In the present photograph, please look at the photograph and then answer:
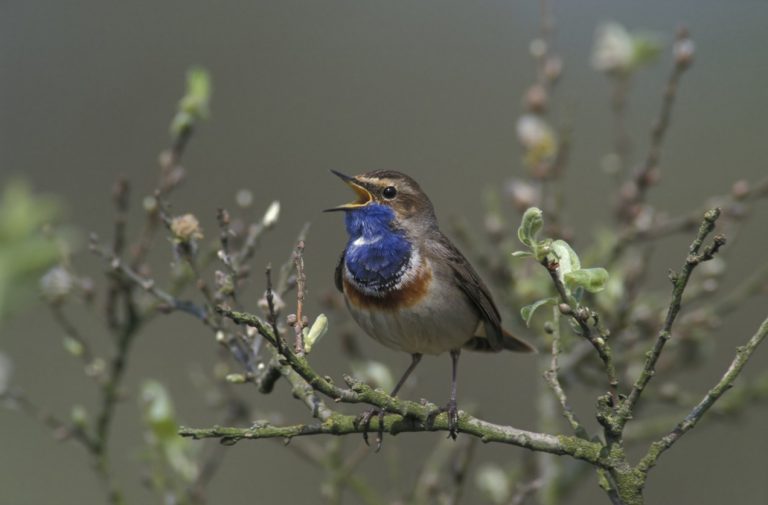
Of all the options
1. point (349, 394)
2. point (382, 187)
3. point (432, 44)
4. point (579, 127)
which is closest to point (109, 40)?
point (432, 44)

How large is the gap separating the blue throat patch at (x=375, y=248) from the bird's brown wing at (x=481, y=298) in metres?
0.21

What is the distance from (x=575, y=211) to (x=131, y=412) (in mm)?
5916

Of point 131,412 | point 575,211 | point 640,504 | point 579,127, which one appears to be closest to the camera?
point 640,504

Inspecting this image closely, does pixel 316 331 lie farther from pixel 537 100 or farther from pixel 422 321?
pixel 537 100

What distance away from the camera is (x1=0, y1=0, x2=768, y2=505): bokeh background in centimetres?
876

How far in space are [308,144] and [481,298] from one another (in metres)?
9.90

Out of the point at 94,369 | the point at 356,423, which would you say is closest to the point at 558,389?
the point at 356,423

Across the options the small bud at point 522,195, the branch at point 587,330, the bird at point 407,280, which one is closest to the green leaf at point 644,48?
the small bud at point 522,195

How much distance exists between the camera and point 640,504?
2.45m

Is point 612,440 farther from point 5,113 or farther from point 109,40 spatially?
point 109,40

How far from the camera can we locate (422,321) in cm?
414

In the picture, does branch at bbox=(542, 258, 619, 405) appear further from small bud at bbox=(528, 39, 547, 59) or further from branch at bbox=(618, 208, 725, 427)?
small bud at bbox=(528, 39, 547, 59)

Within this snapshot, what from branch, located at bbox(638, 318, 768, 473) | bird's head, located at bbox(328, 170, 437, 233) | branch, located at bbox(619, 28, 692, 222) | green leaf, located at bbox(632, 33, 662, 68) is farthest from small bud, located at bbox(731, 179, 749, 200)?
branch, located at bbox(638, 318, 768, 473)

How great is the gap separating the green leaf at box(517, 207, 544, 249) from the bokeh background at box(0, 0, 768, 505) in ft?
15.9
